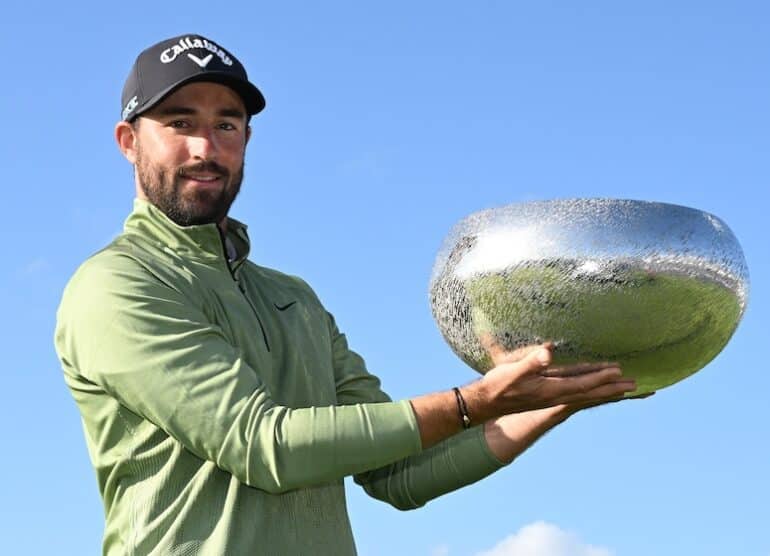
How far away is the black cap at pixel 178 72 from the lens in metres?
4.79

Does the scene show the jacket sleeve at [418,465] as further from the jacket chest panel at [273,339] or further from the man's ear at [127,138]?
the man's ear at [127,138]

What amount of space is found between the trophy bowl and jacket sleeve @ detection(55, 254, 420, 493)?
1.45 feet

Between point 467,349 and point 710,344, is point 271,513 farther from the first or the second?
point 710,344

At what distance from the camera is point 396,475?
5.20 meters

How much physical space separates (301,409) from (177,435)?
14.9 inches

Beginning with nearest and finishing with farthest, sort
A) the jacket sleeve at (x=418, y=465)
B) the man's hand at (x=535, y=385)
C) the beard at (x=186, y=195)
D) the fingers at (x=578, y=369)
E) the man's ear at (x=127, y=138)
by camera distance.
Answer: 1. the man's hand at (x=535, y=385)
2. the fingers at (x=578, y=369)
3. the beard at (x=186, y=195)
4. the man's ear at (x=127, y=138)
5. the jacket sleeve at (x=418, y=465)

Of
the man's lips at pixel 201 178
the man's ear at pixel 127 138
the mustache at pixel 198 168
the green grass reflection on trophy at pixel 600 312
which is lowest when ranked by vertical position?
the green grass reflection on trophy at pixel 600 312

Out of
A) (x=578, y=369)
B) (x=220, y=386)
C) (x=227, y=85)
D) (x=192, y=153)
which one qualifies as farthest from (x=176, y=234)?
(x=578, y=369)

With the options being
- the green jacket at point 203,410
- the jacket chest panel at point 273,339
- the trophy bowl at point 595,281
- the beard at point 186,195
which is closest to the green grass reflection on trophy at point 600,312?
the trophy bowl at point 595,281

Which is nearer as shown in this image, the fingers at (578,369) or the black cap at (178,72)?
the fingers at (578,369)

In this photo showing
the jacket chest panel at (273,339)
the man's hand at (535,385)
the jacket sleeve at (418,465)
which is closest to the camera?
the man's hand at (535,385)

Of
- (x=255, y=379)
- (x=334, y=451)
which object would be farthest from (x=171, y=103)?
(x=334, y=451)

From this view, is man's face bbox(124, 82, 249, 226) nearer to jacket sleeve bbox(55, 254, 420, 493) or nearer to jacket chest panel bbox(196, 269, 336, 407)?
jacket chest panel bbox(196, 269, 336, 407)

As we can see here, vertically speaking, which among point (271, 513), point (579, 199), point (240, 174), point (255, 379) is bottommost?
point (271, 513)
